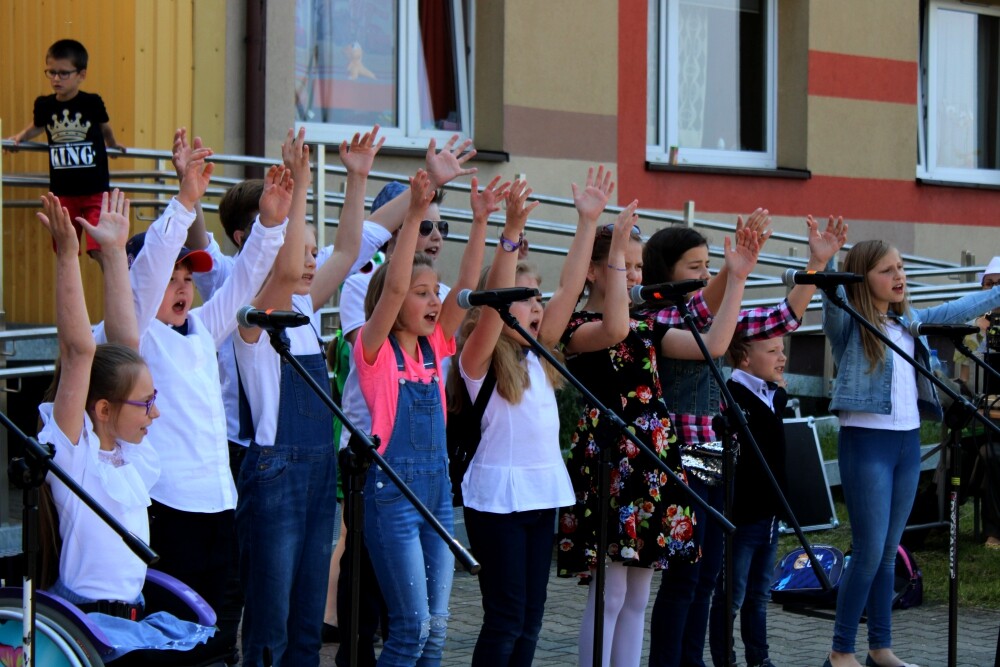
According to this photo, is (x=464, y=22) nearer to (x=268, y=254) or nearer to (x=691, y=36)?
(x=691, y=36)

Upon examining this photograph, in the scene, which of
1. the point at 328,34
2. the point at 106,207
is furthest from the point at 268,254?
the point at 328,34

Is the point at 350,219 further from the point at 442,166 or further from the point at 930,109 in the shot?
the point at 930,109

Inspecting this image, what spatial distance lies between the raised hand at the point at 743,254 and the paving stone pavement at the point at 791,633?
69.8 inches

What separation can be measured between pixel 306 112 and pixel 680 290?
4.67 metres

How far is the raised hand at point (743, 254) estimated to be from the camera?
519 cm

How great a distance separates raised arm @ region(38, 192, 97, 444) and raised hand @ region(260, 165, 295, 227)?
2.55 feet

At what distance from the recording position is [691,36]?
10.9 m

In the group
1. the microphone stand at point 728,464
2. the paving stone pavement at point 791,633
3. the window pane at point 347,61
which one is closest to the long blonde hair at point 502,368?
the microphone stand at point 728,464

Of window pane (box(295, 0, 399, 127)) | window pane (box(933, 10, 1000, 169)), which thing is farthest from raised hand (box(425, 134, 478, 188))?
window pane (box(933, 10, 1000, 169))

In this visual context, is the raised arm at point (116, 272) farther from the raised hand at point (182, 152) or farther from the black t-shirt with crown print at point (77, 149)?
the black t-shirt with crown print at point (77, 149)

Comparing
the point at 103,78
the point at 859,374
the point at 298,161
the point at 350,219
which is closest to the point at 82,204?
the point at 103,78

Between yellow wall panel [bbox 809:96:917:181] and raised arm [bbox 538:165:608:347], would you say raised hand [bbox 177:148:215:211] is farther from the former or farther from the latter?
yellow wall panel [bbox 809:96:917:181]

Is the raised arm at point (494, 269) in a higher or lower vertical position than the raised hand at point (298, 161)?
lower

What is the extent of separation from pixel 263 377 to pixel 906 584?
13.2 feet
